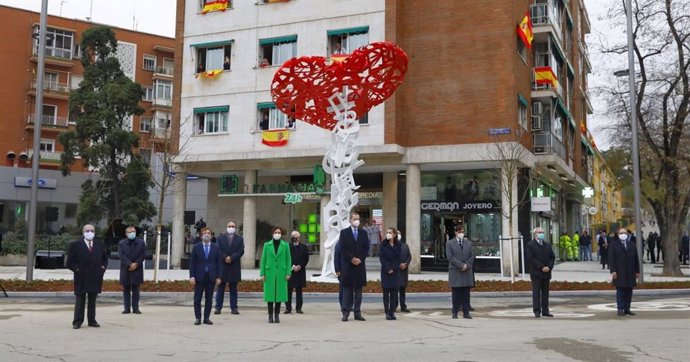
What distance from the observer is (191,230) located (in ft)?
149

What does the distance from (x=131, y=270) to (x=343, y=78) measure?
29.8ft

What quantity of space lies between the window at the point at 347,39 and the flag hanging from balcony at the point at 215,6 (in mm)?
6044

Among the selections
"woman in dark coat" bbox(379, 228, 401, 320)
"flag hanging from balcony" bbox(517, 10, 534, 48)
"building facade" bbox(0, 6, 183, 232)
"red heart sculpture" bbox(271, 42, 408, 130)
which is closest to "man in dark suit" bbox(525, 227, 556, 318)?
"woman in dark coat" bbox(379, 228, 401, 320)

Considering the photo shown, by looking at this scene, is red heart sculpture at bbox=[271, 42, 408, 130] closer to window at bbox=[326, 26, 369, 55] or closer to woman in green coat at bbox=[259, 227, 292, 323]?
woman in green coat at bbox=[259, 227, 292, 323]

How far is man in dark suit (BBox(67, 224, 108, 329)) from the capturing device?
11.5 meters

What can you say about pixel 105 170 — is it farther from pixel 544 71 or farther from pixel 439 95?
pixel 544 71

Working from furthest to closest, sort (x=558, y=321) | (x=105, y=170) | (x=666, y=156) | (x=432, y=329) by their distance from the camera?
(x=105, y=170), (x=666, y=156), (x=558, y=321), (x=432, y=329)

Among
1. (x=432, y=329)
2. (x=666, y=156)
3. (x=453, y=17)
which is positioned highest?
(x=453, y=17)

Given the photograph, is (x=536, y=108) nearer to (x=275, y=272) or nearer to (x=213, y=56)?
(x=213, y=56)

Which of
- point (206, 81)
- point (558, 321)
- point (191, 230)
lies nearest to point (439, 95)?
point (206, 81)

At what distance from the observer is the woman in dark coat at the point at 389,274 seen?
510 inches

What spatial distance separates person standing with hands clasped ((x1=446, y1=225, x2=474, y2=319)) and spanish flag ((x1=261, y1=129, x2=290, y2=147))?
62.1ft

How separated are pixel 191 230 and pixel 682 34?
31465 millimetres

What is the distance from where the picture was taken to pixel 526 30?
99.8 feet
